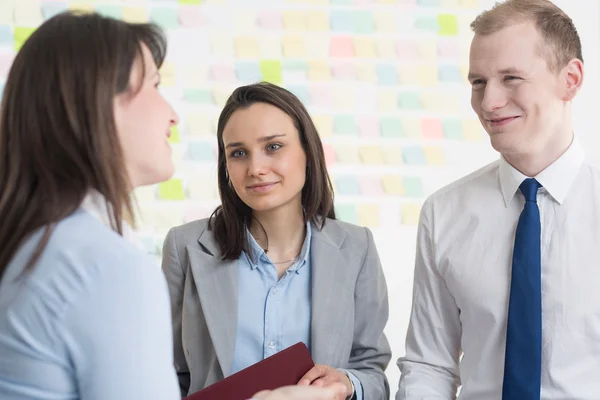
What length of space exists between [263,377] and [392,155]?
167 centimetres

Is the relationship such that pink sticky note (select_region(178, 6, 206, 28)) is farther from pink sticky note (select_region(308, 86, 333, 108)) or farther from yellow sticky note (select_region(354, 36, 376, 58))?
yellow sticky note (select_region(354, 36, 376, 58))

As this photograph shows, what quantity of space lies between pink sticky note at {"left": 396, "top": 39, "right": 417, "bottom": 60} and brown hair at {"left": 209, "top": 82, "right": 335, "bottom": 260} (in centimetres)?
109

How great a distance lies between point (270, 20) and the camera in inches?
119

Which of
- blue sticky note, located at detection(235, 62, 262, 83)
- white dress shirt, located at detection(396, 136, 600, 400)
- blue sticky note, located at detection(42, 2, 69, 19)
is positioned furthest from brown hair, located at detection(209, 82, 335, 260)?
blue sticky note, located at detection(42, 2, 69, 19)

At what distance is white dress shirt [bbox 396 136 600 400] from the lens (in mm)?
1695

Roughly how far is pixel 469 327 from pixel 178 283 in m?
0.81

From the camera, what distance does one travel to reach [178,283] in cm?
208

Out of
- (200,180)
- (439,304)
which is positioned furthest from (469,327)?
(200,180)

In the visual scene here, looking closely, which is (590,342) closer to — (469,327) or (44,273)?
(469,327)

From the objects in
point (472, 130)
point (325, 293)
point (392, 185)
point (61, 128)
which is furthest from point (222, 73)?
point (61, 128)

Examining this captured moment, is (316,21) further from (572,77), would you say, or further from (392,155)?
(572,77)

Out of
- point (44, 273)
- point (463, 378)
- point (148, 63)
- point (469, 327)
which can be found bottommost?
point (463, 378)

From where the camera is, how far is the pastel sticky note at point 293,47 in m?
3.03

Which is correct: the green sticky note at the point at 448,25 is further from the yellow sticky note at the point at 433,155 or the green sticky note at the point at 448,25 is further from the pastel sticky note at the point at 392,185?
the pastel sticky note at the point at 392,185
